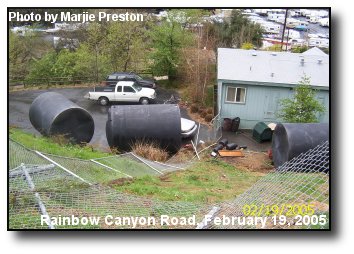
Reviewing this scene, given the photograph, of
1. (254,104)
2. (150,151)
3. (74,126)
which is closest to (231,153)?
(150,151)

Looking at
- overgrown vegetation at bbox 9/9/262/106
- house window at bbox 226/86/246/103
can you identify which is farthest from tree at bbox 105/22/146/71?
house window at bbox 226/86/246/103

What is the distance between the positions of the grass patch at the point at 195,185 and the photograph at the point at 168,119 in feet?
0.09

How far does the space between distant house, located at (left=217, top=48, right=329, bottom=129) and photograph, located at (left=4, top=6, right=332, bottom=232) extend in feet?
0.10

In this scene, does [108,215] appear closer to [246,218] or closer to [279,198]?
[246,218]

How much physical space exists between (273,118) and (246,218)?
3.38 metres

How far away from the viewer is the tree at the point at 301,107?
9.45 m

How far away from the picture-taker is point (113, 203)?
7.21m

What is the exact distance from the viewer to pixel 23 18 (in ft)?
23.6

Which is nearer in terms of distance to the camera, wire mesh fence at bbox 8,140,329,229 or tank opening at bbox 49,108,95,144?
wire mesh fence at bbox 8,140,329,229

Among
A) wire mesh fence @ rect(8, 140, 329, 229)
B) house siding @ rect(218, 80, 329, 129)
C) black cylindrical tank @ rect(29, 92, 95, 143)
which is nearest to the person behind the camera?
wire mesh fence @ rect(8, 140, 329, 229)

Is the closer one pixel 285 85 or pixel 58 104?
pixel 58 104

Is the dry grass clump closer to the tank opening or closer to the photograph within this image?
the photograph

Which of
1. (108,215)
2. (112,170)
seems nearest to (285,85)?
(112,170)

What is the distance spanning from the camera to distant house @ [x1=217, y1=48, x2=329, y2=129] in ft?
32.4
